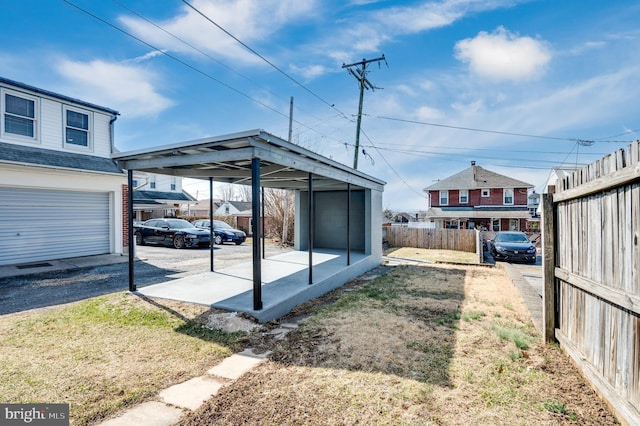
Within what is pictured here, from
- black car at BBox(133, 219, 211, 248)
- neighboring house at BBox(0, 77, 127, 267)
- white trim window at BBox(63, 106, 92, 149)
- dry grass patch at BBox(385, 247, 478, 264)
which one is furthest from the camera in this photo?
black car at BBox(133, 219, 211, 248)

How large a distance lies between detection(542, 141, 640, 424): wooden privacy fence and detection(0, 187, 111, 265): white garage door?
12.8 metres

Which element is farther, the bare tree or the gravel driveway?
the bare tree

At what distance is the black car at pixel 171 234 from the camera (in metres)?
14.5

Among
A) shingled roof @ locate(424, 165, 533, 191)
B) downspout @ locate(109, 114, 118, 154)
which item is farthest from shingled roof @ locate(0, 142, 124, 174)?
shingled roof @ locate(424, 165, 533, 191)

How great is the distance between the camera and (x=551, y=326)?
148 inches

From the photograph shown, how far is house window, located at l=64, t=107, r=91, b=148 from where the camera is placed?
Answer: 10.4 meters

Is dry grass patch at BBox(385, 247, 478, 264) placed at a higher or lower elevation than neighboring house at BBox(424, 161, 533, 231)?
lower

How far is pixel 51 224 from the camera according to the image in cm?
976

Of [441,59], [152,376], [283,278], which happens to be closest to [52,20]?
[283,278]

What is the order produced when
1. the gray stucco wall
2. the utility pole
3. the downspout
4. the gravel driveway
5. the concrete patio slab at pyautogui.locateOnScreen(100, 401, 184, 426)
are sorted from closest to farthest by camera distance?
the concrete patio slab at pyautogui.locateOnScreen(100, 401, 184, 426)
the gravel driveway
the gray stucco wall
the downspout
the utility pole

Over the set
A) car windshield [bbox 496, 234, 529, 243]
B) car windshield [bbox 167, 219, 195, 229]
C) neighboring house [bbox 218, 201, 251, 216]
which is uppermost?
neighboring house [bbox 218, 201, 251, 216]

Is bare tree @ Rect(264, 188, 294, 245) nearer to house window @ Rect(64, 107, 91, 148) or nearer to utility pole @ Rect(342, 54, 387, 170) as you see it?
utility pole @ Rect(342, 54, 387, 170)

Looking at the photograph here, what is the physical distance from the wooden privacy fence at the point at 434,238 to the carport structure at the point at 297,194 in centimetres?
855

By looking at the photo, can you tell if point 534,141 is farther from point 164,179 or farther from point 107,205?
point 164,179
